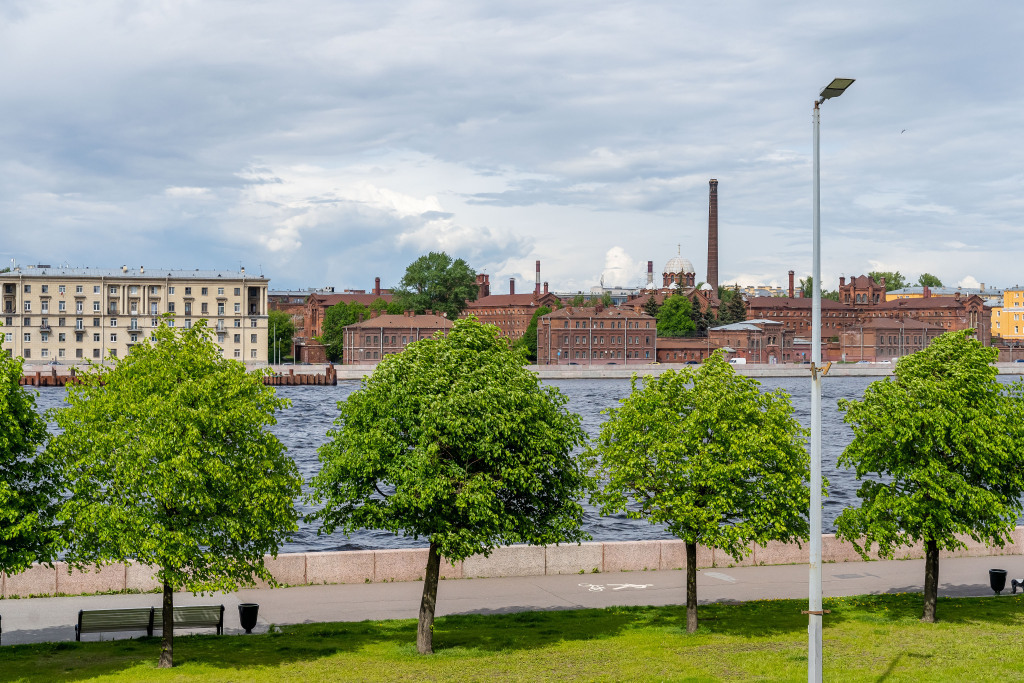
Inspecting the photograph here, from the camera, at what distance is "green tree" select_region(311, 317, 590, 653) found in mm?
18469

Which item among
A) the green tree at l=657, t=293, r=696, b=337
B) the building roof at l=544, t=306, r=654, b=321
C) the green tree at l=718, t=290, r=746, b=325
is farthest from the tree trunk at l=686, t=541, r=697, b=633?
the green tree at l=718, t=290, r=746, b=325

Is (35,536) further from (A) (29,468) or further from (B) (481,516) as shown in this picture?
(B) (481,516)

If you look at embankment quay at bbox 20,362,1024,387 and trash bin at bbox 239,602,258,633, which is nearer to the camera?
trash bin at bbox 239,602,258,633

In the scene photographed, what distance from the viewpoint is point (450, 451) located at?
19.1 metres

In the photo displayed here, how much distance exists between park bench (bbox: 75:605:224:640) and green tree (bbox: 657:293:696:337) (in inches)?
6811

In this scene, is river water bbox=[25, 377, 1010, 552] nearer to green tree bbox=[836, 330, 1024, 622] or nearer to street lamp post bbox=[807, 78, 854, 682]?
green tree bbox=[836, 330, 1024, 622]

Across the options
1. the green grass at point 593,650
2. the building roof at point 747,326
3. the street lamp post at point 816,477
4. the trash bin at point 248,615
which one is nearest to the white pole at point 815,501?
the street lamp post at point 816,477

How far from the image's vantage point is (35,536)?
57.8ft

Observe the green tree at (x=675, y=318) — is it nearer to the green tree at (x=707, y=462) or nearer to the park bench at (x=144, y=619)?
the green tree at (x=707, y=462)

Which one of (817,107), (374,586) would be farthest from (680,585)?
(817,107)

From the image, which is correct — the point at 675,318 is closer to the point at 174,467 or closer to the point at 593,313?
the point at 593,313

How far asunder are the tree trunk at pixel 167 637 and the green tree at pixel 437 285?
156452 millimetres

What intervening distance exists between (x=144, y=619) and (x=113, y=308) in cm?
13471

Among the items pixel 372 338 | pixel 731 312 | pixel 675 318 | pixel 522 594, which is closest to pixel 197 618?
pixel 522 594
